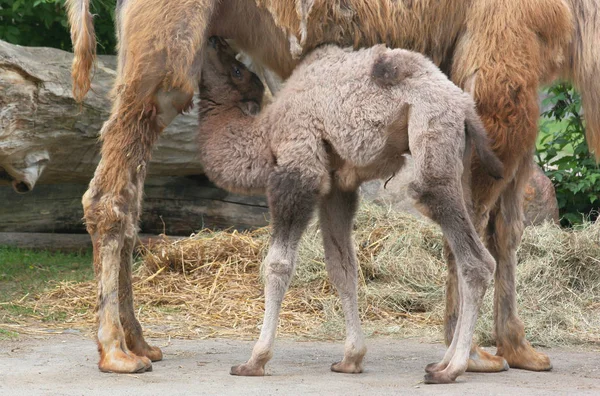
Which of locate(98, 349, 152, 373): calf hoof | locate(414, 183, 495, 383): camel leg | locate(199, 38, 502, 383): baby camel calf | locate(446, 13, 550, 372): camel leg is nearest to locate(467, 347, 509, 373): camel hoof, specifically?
locate(446, 13, 550, 372): camel leg

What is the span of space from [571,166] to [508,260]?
14.3ft

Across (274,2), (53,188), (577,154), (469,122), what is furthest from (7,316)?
(577,154)

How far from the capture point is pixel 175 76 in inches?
210

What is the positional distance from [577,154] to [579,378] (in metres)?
5.04

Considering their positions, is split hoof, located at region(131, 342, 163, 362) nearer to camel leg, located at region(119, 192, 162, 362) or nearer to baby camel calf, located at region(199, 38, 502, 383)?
camel leg, located at region(119, 192, 162, 362)

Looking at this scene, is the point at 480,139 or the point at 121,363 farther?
the point at 121,363

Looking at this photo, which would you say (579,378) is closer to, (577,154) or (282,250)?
(282,250)

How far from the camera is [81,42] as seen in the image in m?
5.65

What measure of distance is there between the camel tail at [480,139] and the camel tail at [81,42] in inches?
89.8

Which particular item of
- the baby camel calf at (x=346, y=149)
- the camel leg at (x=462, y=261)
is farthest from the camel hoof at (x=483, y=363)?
the camel leg at (x=462, y=261)

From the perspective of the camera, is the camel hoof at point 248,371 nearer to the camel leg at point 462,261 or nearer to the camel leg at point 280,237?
the camel leg at point 280,237

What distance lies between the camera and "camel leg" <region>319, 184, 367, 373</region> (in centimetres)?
541

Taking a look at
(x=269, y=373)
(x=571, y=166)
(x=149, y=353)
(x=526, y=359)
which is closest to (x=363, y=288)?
(x=526, y=359)

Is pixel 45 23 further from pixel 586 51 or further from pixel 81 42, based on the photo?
pixel 586 51
